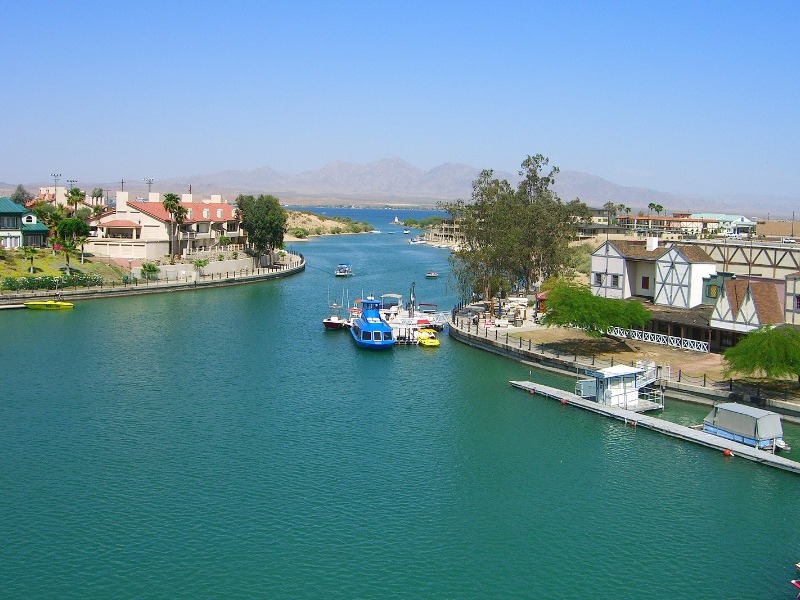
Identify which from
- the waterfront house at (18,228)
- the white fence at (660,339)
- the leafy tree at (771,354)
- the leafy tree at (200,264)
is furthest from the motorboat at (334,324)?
the waterfront house at (18,228)

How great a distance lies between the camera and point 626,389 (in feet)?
147

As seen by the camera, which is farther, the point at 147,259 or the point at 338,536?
the point at 147,259

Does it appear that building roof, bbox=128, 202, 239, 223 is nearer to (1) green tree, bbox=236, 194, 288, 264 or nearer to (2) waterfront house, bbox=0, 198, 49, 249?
(1) green tree, bbox=236, 194, 288, 264

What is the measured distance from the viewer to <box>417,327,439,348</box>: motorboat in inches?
2500

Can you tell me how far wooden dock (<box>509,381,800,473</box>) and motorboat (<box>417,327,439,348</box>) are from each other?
1428 cm

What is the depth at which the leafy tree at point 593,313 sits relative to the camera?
53750 mm

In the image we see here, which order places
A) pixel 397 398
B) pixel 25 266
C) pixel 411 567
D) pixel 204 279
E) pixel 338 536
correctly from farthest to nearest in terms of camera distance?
pixel 204 279
pixel 25 266
pixel 397 398
pixel 338 536
pixel 411 567

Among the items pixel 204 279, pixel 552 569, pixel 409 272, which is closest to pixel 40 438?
pixel 552 569

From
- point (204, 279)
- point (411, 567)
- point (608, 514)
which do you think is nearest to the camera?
point (411, 567)

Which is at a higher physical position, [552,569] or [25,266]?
[25,266]

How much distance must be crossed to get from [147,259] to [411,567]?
8134 centimetres

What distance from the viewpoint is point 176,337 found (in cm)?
6506

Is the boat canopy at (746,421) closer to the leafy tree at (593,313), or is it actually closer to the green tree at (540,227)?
the leafy tree at (593,313)

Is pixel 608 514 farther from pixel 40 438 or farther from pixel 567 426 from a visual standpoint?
pixel 40 438
